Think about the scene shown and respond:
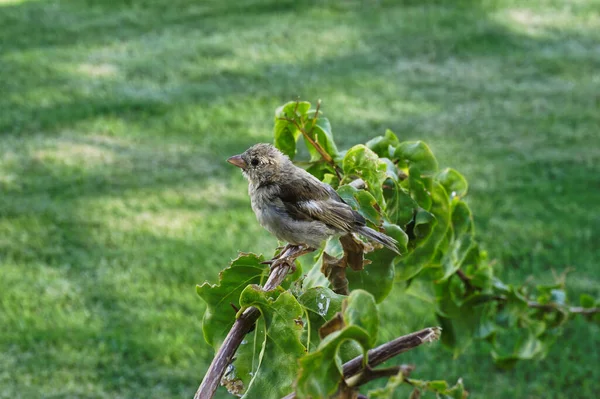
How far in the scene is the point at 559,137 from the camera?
5793 mm

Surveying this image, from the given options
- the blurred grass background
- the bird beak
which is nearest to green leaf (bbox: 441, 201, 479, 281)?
the bird beak

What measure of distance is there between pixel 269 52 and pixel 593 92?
2880 millimetres

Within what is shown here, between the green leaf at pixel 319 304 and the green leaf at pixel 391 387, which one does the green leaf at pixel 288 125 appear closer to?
the green leaf at pixel 319 304

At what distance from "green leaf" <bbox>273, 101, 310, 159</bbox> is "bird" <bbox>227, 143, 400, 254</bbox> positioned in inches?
2.8

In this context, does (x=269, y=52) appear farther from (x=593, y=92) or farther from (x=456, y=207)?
(x=456, y=207)

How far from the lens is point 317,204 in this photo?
5.59ft

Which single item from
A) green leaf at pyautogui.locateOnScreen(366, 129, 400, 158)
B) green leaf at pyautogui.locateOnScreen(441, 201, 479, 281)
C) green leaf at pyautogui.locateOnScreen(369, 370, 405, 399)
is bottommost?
green leaf at pyautogui.locateOnScreen(441, 201, 479, 281)

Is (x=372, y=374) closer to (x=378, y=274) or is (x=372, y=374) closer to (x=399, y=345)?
(x=399, y=345)

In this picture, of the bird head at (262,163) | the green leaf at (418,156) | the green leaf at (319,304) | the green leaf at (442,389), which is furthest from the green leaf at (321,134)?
the green leaf at (442,389)

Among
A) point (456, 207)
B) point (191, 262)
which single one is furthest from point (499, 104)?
point (456, 207)

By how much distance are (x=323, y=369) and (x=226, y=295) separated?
19.2 inches

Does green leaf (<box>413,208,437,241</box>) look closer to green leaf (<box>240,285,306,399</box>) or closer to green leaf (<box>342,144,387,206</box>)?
green leaf (<box>342,144,387,206</box>)

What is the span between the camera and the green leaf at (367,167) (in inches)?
57.9

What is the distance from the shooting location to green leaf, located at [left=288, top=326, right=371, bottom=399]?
0.70 m
